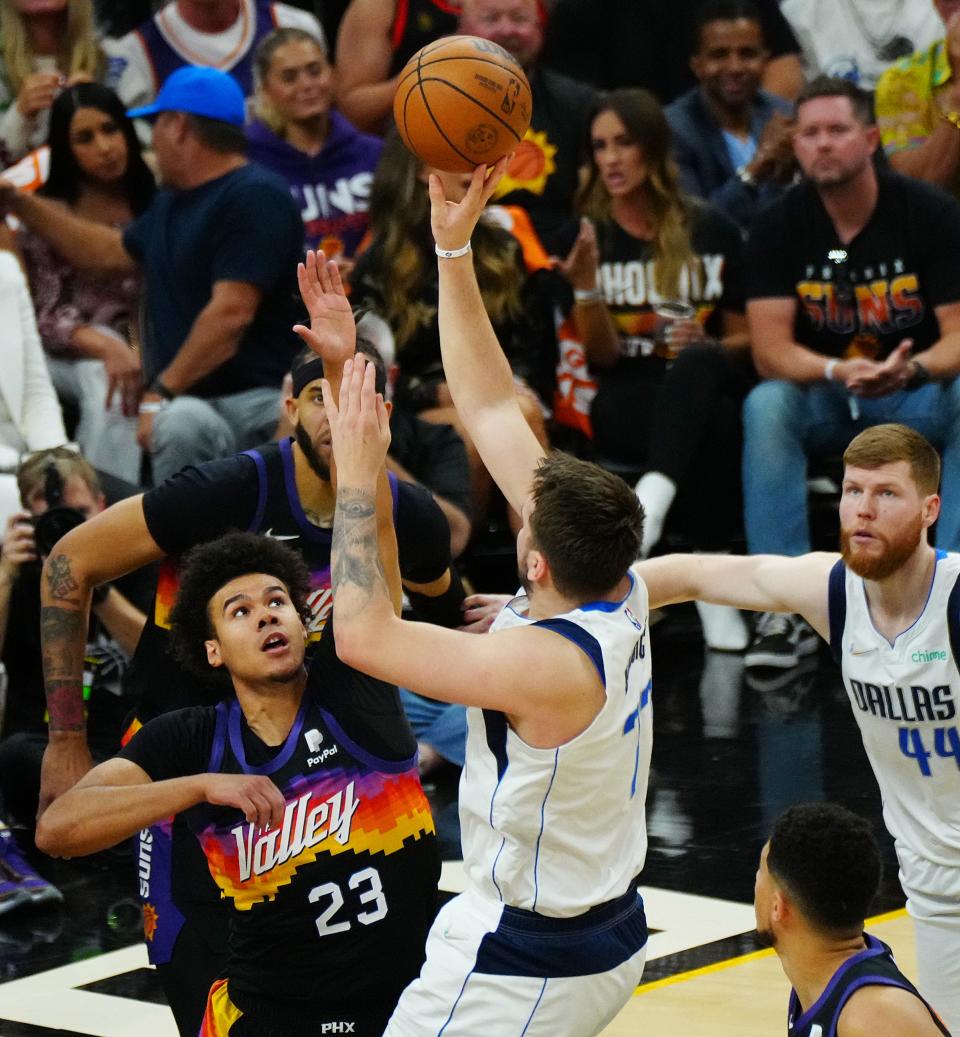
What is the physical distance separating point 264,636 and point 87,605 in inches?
44.6

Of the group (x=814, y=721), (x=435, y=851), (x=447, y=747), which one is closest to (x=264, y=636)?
(x=435, y=851)

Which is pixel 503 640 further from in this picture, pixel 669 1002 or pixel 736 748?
pixel 736 748

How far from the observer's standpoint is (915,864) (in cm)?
405

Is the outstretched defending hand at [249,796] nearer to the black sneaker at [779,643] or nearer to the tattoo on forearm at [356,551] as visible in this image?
the tattoo on forearm at [356,551]

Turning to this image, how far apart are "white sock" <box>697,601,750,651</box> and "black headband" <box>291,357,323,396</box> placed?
134 inches

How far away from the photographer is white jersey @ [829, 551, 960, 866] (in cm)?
397

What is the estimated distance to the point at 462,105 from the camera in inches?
186

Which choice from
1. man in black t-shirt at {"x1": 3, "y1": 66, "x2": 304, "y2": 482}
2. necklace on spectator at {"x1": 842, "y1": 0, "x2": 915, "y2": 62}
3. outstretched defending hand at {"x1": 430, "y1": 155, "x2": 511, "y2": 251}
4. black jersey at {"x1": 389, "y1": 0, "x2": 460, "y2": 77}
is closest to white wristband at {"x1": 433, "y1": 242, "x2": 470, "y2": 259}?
outstretched defending hand at {"x1": 430, "y1": 155, "x2": 511, "y2": 251}

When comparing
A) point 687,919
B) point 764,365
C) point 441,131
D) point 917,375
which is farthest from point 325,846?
point 764,365

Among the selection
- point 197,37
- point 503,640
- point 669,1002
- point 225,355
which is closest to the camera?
point 503,640

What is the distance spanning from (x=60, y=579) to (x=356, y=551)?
1841mm

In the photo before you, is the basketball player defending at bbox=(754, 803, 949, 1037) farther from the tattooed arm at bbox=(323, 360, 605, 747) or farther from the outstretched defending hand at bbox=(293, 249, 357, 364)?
the outstretched defending hand at bbox=(293, 249, 357, 364)

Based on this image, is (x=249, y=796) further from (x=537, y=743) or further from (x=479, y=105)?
(x=479, y=105)

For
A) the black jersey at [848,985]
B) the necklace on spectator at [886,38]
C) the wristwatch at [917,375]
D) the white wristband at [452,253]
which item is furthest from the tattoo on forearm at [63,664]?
the necklace on spectator at [886,38]
